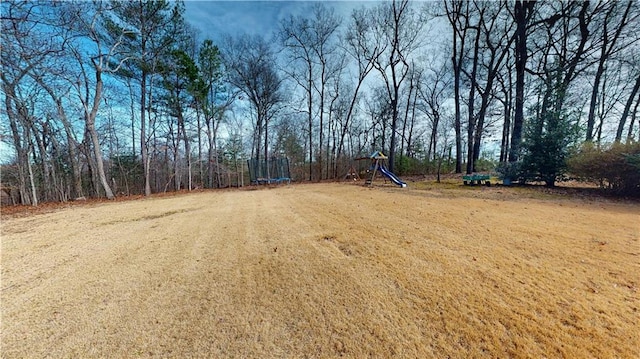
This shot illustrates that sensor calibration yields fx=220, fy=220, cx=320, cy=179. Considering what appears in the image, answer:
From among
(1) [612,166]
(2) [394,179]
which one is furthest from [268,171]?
(1) [612,166]

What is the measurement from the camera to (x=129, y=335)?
1.62 metres

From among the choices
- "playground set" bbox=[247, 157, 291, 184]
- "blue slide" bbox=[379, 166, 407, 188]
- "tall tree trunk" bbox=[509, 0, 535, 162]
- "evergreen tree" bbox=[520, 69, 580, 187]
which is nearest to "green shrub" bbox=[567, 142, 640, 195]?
"evergreen tree" bbox=[520, 69, 580, 187]

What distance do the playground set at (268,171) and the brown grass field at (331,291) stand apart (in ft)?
35.9

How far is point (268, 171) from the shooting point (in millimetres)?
15406

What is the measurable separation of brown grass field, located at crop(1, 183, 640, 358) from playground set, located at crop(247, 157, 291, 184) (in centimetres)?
1095

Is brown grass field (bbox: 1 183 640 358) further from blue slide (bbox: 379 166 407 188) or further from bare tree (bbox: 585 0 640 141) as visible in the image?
bare tree (bbox: 585 0 640 141)

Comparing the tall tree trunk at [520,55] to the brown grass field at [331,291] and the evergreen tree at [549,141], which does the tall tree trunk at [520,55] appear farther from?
the brown grass field at [331,291]

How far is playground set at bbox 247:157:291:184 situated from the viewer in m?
14.9

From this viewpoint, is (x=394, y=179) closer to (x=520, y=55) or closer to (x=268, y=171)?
(x=268, y=171)

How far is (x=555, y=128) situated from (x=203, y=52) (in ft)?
61.7

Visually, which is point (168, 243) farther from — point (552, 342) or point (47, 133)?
point (47, 133)

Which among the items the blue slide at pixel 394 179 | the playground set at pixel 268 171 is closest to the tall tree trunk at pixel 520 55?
the blue slide at pixel 394 179

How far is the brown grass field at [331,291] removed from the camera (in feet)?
4.90

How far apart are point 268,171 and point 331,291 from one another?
13.9 meters
